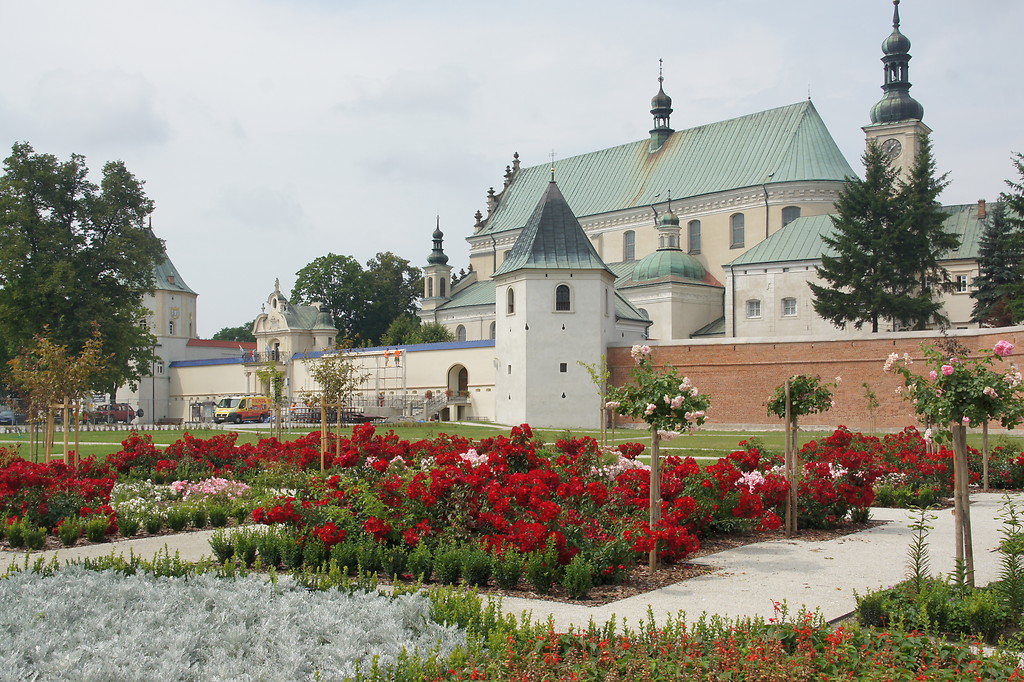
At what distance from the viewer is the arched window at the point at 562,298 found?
124 feet

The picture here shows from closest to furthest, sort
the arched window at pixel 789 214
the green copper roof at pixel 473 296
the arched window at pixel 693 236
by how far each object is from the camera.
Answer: the arched window at pixel 789 214 < the arched window at pixel 693 236 < the green copper roof at pixel 473 296

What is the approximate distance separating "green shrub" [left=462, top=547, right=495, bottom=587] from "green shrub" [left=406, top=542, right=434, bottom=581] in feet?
1.10

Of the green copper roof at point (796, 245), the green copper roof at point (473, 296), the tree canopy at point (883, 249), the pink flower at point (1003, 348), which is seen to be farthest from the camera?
the green copper roof at point (473, 296)

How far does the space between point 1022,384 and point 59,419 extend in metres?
40.0

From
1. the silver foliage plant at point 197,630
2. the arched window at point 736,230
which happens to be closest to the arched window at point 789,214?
the arched window at point 736,230

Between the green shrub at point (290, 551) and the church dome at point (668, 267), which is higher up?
the church dome at point (668, 267)

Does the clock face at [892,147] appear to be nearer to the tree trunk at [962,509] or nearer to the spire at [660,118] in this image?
the spire at [660,118]

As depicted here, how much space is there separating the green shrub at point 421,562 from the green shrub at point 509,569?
59cm

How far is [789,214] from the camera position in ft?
158

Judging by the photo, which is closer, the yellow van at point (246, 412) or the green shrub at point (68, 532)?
the green shrub at point (68, 532)

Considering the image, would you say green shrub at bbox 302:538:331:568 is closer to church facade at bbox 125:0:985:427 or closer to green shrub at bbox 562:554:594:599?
green shrub at bbox 562:554:594:599

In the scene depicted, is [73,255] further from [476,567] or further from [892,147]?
[892,147]

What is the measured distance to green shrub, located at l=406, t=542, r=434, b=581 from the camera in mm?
8094

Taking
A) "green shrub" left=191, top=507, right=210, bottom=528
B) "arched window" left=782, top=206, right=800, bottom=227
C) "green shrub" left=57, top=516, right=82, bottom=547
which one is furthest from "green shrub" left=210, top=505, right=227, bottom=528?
"arched window" left=782, top=206, right=800, bottom=227
